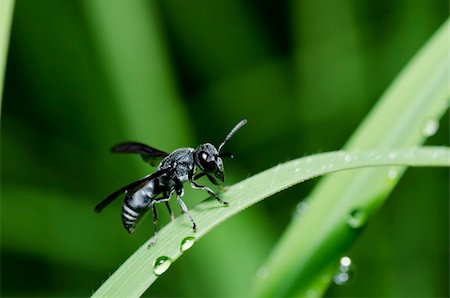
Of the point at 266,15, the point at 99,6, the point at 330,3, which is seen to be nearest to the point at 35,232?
the point at 99,6

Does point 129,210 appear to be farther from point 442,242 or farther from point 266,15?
point 266,15

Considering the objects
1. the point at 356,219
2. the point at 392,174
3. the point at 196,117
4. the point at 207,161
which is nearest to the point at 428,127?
the point at 392,174

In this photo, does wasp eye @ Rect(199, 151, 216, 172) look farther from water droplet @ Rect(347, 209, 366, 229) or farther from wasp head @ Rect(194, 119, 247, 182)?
water droplet @ Rect(347, 209, 366, 229)

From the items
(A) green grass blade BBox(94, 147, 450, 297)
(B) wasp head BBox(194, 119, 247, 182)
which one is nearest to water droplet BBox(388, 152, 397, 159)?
(A) green grass blade BBox(94, 147, 450, 297)

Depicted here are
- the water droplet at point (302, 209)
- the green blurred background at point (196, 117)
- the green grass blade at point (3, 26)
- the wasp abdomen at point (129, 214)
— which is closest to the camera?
the green grass blade at point (3, 26)

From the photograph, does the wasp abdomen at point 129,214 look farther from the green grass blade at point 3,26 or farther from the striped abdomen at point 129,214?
the green grass blade at point 3,26

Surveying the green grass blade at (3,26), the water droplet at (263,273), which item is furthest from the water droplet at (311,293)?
the green grass blade at (3,26)
